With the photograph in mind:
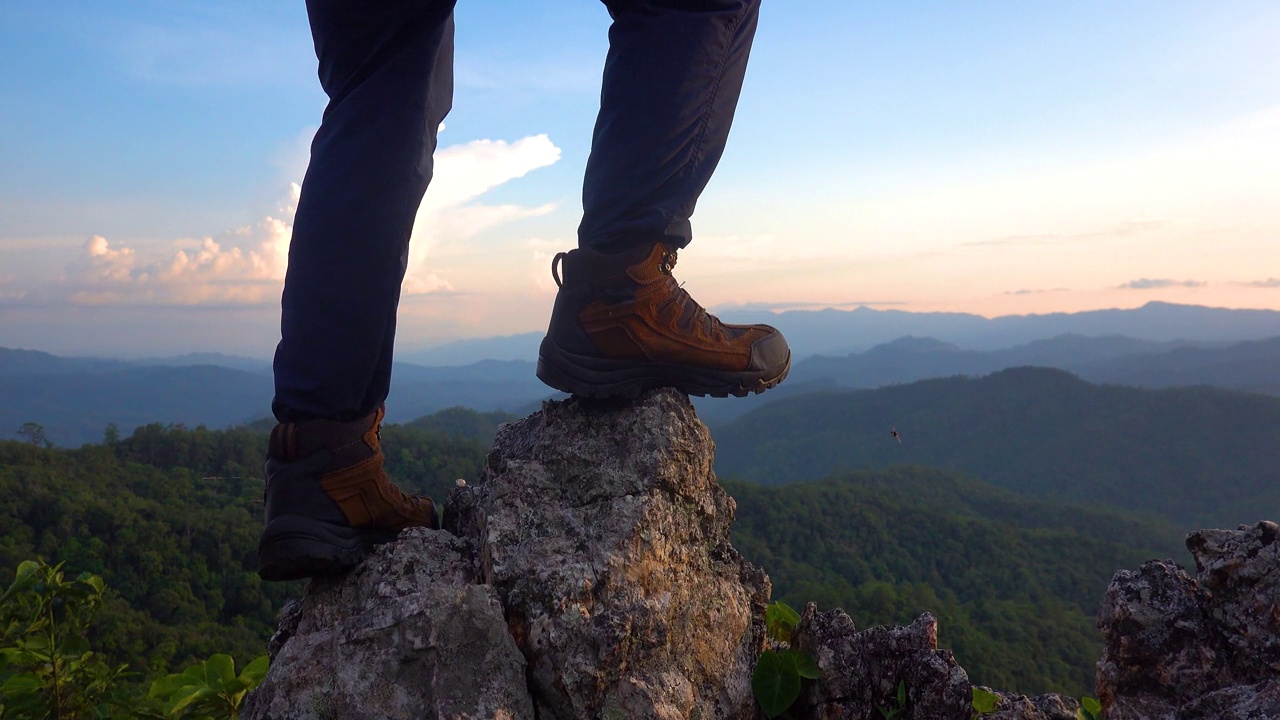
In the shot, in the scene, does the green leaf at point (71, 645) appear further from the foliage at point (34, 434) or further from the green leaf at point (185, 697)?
the foliage at point (34, 434)

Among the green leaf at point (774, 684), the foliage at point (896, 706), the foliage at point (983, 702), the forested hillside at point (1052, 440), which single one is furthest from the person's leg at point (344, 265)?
the forested hillside at point (1052, 440)

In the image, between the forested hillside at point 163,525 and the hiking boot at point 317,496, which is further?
the forested hillside at point 163,525

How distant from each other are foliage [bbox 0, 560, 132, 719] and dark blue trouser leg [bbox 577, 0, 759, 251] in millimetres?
2496

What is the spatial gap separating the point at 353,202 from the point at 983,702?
105 inches

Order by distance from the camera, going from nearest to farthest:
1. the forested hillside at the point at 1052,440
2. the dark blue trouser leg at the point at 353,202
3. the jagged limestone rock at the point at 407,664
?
1. the jagged limestone rock at the point at 407,664
2. the dark blue trouser leg at the point at 353,202
3. the forested hillside at the point at 1052,440

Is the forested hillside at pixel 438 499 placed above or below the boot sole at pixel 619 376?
below

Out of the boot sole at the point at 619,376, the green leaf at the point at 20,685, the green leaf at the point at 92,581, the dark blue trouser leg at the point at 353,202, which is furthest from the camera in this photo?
the green leaf at the point at 92,581

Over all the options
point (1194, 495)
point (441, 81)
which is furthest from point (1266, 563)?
point (1194, 495)

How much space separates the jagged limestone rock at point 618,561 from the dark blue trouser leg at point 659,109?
2.46ft

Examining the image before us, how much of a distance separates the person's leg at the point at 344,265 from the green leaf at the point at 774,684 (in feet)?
4.72

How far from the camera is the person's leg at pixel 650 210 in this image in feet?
8.25

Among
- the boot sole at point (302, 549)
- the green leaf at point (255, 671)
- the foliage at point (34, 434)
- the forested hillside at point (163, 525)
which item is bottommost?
the forested hillside at point (163, 525)

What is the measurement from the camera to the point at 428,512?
9.30ft

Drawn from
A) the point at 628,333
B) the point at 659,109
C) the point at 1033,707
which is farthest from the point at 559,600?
the point at 1033,707
